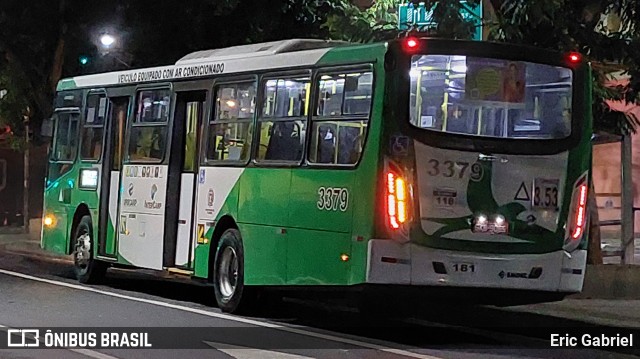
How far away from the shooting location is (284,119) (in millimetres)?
13383

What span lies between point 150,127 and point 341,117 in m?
4.63

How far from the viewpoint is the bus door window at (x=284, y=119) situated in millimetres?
13039

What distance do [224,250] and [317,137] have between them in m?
2.39

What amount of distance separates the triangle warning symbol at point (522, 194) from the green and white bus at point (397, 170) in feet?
0.06

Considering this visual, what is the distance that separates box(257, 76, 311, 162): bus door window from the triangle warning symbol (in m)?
2.48

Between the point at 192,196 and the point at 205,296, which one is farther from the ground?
the point at 192,196

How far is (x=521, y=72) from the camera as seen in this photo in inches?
477

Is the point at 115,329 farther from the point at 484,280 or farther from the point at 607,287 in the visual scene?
the point at 607,287

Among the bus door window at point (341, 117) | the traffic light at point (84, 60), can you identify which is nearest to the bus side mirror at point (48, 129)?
the traffic light at point (84, 60)

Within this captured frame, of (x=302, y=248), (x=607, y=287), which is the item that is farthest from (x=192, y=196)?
(x=607, y=287)

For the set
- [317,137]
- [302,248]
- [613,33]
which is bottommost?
[302,248]

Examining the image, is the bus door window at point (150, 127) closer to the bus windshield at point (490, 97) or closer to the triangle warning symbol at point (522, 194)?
the bus windshield at point (490, 97)

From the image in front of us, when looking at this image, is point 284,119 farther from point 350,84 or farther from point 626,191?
point 626,191

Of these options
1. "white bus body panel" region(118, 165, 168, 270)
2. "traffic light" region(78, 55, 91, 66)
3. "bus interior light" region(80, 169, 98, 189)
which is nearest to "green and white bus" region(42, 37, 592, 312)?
"white bus body panel" region(118, 165, 168, 270)
